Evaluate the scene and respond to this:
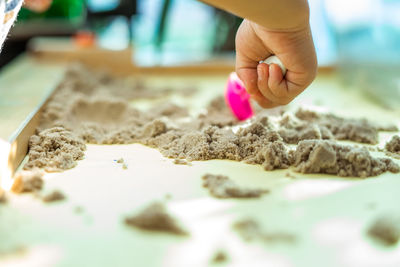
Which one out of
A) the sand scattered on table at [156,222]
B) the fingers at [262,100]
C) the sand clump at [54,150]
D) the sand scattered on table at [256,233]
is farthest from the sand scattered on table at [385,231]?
the sand clump at [54,150]

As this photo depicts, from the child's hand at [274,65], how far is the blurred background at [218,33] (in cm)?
59

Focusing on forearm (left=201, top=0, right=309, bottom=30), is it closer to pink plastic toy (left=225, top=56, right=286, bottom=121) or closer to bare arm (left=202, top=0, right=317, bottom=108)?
bare arm (left=202, top=0, right=317, bottom=108)

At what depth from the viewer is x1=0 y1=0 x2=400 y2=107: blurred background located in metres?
1.42

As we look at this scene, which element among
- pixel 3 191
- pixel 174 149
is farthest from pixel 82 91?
pixel 3 191

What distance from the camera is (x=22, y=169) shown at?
712 mm

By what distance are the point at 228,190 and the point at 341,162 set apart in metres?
0.21

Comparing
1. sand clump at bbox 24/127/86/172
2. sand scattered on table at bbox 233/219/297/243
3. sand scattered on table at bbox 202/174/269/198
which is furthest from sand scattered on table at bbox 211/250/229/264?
sand clump at bbox 24/127/86/172

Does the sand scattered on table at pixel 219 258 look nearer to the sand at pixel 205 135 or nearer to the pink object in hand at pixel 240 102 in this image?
the sand at pixel 205 135

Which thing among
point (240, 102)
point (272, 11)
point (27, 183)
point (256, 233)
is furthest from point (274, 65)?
point (27, 183)

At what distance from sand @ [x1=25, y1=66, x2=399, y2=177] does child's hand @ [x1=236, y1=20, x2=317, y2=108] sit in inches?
2.9

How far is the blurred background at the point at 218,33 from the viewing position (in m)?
1.42

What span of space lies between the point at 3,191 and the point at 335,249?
0.47 m

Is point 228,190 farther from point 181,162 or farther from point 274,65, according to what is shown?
point 274,65

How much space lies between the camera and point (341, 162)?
0.71 m
